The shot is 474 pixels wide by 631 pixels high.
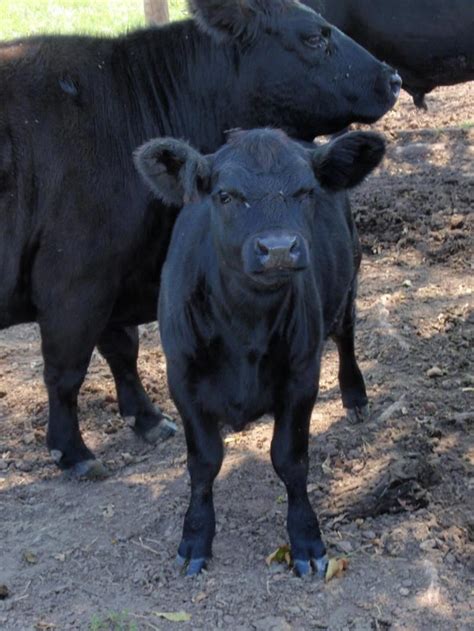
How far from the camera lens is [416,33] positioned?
8.88m

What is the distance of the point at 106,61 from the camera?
5.69 meters

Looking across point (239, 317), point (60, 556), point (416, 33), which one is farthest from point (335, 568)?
point (416, 33)

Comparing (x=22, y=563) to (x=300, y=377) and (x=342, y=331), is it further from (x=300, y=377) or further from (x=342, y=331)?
(x=342, y=331)

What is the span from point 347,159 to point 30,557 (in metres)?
2.13

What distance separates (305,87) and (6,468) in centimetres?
248

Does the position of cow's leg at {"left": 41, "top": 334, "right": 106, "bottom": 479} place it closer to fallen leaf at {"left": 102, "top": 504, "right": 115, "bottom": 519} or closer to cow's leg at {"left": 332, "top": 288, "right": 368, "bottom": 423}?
fallen leaf at {"left": 102, "top": 504, "right": 115, "bottom": 519}

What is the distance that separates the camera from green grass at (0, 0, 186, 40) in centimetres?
1477

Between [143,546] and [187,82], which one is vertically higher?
[187,82]

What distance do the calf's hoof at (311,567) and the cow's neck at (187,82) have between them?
2345 millimetres

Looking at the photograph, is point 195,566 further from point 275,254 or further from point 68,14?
point 68,14

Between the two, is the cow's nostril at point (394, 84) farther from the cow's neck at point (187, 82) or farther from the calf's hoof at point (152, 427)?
the calf's hoof at point (152, 427)

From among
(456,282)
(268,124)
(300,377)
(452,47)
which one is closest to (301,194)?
(300,377)

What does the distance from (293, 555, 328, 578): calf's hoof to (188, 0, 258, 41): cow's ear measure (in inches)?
107

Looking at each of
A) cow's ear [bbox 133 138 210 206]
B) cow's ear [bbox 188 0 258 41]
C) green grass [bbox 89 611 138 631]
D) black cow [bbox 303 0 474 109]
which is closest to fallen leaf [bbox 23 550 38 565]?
green grass [bbox 89 611 138 631]
